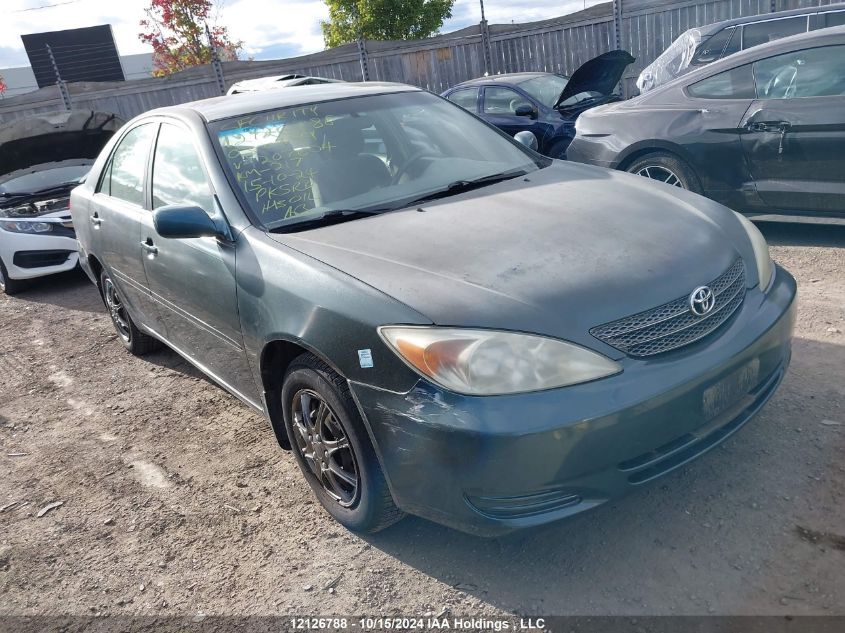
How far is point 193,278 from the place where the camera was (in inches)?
128

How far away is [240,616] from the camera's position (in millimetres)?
2449

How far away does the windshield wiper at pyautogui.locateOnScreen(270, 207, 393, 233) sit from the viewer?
113 inches

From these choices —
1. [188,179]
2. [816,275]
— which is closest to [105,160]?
[188,179]

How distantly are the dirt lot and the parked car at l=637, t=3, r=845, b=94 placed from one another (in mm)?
4180

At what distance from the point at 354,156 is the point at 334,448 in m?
1.41

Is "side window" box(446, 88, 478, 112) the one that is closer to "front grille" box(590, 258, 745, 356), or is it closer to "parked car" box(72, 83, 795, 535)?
"parked car" box(72, 83, 795, 535)

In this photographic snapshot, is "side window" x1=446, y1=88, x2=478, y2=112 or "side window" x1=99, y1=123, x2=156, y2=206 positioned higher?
"side window" x1=99, y1=123, x2=156, y2=206

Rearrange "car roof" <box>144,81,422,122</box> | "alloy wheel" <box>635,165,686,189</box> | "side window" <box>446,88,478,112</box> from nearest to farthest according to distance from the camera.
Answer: "car roof" <box>144,81,422,122</box> → "alloy wheel" <box>635,165,686,189</box> → "side window" <box>446,88,478,112</box>

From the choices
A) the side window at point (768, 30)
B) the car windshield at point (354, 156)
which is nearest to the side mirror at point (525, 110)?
the side window at point (768, 30)

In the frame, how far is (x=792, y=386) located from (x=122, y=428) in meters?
3.61

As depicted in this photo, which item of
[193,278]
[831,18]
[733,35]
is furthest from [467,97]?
[193,278]

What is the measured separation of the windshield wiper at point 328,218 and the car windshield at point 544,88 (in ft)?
22.5

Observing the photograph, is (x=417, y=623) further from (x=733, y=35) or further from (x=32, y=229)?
(x=733, y=35)

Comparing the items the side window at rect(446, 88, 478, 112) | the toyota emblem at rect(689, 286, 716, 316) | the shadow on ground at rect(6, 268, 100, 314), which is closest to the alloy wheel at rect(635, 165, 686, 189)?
the toyota emblem at rect(689, 286, 716, 316)
